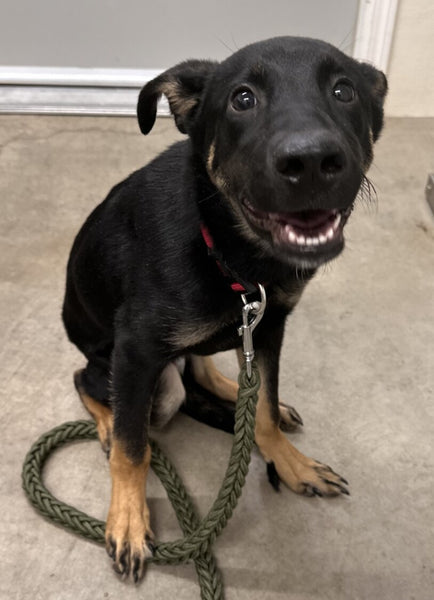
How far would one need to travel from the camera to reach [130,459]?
5.92 feet

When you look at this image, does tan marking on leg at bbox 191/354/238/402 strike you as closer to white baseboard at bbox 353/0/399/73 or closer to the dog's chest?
the dog's chest

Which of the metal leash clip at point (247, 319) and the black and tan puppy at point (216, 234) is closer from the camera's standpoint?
the black and tan puppy at point (216, 234)

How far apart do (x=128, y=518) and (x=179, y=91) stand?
108 cm

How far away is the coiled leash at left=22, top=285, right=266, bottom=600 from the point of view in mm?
1624

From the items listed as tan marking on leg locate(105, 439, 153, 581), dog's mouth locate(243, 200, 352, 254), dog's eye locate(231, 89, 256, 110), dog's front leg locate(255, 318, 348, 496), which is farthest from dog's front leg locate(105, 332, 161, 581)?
dog's eye locate(231, 89, 256, 110)

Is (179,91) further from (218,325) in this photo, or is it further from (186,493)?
(186,493)

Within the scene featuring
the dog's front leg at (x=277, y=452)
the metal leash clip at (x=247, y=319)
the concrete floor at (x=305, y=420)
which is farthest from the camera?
the dog's front leg at (x=277, y=452)

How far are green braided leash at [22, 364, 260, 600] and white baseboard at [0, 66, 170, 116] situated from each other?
2071 millimetres

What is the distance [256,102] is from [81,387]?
3.57 ft

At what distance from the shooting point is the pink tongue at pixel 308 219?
4.54ft

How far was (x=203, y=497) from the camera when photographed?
2016 millimetres

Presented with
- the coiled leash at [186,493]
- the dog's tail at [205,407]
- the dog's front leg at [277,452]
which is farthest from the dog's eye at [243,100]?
the dog's tail at [205,407]

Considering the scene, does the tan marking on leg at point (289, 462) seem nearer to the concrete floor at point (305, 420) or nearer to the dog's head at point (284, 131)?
the concrete floor at point (305, 420)

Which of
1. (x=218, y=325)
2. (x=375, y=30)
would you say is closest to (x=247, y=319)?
(x=218, y=325)
